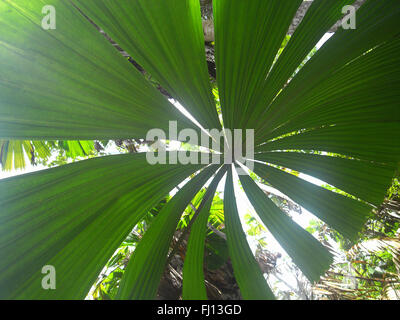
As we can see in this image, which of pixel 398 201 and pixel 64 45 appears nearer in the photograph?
A: pixel 64 45

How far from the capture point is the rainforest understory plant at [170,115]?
0.70 m

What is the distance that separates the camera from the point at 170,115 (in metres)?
0.98

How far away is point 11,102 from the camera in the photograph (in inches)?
27.8

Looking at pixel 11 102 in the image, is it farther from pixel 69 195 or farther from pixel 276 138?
pixel 276 138

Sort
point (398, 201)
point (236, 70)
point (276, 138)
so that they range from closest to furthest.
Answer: point (236, 70) < point (276, 138) < point (398, 201)

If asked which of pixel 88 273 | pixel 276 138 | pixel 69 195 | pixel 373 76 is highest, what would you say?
pixel 373 76

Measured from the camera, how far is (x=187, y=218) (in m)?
2.21

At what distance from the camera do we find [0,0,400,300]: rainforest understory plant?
0.70 metres

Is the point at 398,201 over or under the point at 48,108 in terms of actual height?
under
